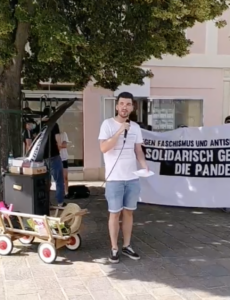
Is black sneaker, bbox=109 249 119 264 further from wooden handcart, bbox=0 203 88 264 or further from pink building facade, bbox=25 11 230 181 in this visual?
pink building facade, bbox=25 11 230 181

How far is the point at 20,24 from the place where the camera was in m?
5.40

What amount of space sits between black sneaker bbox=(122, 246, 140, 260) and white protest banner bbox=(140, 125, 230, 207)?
2.98 m

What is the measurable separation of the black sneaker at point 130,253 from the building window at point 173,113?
255 inches

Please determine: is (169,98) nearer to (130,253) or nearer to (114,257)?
(130,253)

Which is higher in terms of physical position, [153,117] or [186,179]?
[153,117]

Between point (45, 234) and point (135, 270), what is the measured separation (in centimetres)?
110

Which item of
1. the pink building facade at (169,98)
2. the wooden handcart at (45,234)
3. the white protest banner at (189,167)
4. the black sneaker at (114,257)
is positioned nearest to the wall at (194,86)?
the pink building facade at (169,98)

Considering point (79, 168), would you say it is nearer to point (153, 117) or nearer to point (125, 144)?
point (153, 117)

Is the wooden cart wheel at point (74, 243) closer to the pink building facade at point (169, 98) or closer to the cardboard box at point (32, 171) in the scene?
the cardboard box at point (32, 171)

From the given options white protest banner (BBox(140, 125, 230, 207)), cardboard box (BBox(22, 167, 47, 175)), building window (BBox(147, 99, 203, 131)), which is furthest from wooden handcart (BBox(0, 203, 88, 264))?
building window (BBox(147, 99, 203, 131))

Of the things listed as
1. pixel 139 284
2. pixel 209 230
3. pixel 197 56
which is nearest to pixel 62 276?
pixel 139 284

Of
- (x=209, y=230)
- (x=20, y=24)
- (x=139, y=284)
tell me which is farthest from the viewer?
(x=209, y=230)

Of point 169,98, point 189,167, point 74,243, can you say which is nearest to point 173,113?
point 169,98

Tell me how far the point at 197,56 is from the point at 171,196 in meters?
5.06
